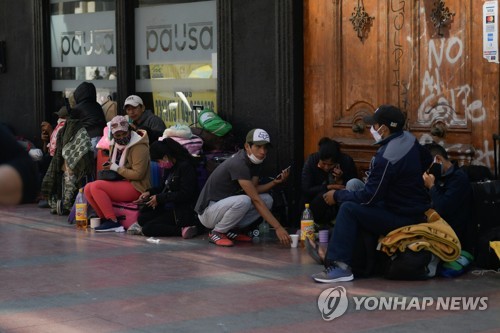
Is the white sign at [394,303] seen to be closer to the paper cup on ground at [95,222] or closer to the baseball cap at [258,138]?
the baseball cap at [258,138]

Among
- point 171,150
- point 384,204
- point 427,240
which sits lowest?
point 427,240

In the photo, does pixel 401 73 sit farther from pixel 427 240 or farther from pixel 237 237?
pixel 427 240

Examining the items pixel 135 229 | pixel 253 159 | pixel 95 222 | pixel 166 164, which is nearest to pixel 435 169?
pixel 253 159

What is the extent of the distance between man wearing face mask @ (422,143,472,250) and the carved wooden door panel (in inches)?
38.1

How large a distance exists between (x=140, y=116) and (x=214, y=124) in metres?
1.44

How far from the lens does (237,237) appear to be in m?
11.0

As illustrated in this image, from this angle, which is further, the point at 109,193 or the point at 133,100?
the point at 133,100

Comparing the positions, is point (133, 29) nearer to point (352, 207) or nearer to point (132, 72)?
point (132, 72)

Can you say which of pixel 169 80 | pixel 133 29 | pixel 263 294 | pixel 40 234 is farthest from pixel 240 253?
pixel 133 29

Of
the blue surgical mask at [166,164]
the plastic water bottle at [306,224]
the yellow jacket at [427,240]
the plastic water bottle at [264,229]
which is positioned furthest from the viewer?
the blue surgical mask at [166,164]

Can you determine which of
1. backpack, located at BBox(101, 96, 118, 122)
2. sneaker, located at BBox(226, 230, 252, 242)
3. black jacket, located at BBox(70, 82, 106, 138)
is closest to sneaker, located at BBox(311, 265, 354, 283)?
sneaker, located at BBox(226, 230, 252, 242)

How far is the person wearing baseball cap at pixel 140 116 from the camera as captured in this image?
13.1 metres

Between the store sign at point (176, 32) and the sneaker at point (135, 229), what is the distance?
268 centimetres

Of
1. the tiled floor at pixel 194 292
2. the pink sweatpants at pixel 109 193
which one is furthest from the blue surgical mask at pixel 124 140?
the tiled floor at pixel 194 292
